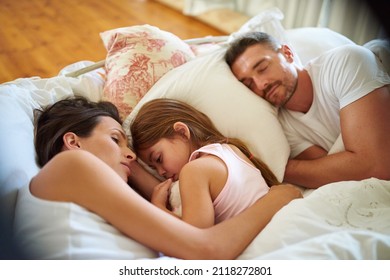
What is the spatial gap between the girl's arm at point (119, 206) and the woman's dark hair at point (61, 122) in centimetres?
14

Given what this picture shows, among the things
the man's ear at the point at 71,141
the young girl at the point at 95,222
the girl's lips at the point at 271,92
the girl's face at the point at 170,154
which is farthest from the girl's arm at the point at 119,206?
the girl's lips at the point at 271,92

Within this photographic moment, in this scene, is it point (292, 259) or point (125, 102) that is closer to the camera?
point (292, 259)

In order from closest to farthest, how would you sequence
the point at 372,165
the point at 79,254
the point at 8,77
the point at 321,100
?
the point at 79,254
the point at 372,165
the point at 321,100
the point at 8,77

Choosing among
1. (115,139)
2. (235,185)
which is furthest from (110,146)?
(235,185)

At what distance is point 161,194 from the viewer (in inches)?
34.0

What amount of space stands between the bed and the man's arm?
0.20ft

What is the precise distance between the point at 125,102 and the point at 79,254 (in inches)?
21.3

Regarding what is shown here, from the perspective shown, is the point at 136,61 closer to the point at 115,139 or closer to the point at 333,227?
the point at 115,139

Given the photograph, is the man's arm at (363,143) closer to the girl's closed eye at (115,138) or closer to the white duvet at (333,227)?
the white duvet at (333,227)

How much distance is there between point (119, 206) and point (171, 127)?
32cm

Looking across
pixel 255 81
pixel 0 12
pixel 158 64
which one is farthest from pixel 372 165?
pixel 0 12

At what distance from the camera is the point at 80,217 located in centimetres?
65

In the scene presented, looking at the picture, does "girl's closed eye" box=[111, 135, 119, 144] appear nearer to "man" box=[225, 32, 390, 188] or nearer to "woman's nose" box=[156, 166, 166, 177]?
"woman's nose" box=[156, 166, 166, 177]

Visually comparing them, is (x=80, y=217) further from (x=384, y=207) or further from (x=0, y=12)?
(x=0, y=12)
